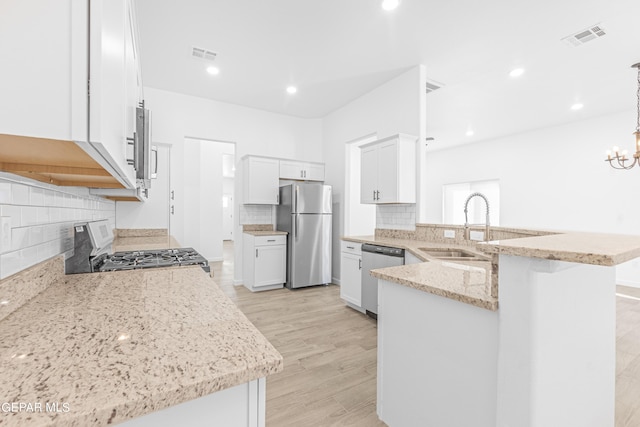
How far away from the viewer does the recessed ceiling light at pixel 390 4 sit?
240 cm


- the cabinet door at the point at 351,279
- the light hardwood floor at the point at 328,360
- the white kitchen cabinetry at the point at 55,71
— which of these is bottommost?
the light hardwood floor at the point at 328,360

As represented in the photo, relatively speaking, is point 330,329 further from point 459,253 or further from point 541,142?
point 541,142

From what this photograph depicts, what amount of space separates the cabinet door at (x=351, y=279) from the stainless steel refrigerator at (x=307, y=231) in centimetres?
80

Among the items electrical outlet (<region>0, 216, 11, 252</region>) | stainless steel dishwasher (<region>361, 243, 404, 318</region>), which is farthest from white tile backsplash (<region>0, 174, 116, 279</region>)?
stainless steel dishwasher (<region>361, 243, 404, 318</region>)

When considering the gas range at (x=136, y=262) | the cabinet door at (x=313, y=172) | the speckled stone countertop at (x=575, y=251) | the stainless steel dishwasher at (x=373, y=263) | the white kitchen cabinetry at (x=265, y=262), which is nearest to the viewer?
the speckled stone countertop at (x=575, y=251)

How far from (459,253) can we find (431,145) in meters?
5.61

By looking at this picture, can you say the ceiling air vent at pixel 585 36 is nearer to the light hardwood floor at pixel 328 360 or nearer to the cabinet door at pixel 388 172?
the cabinet door at pixel 388 172

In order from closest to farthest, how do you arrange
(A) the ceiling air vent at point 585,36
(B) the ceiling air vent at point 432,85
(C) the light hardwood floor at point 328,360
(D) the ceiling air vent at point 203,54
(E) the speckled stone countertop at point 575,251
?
(E) the speckled stone countertop at point 575,251 < (C) the light hardwood floor at point 328,360 < (A) the ceiling air vent at point 585,36 < (D) the ceiling air vent at point 203,54 < (B) the ceiling air vent at point 432,85

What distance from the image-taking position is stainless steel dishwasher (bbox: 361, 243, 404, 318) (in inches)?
119

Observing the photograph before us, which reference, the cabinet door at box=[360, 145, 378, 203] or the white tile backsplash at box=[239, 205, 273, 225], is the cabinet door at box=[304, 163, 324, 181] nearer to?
the white tile backsplash at box=[239, 205, 273, 225]

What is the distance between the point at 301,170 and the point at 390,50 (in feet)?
7.64

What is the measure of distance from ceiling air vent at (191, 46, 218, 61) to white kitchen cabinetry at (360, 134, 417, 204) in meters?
2.14

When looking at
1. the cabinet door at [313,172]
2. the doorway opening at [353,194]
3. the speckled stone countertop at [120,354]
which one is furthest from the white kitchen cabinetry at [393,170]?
the speckled stone countertop at [120,354]

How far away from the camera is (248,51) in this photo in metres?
3.20
